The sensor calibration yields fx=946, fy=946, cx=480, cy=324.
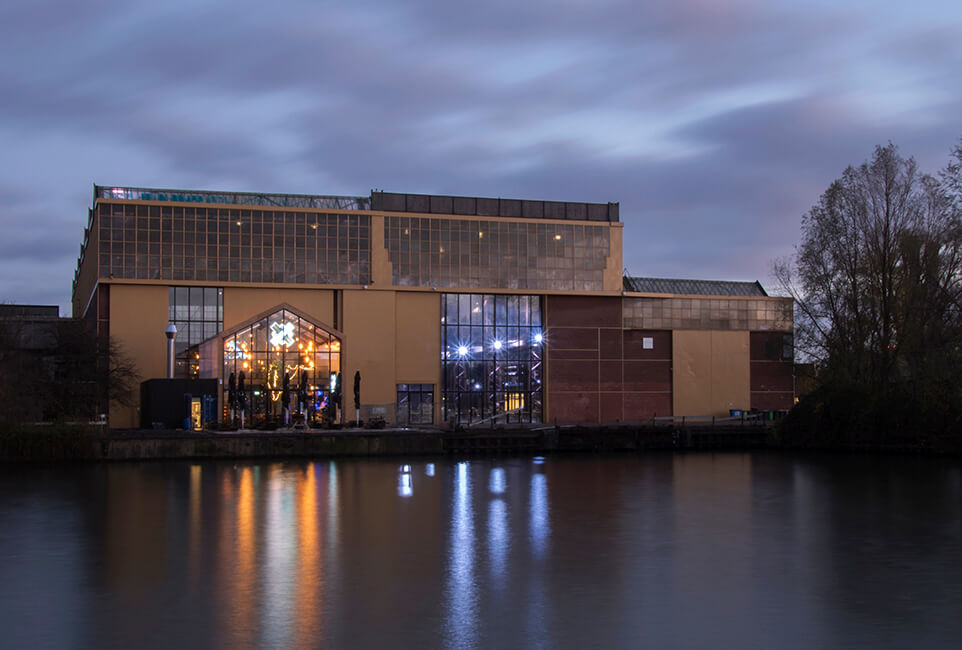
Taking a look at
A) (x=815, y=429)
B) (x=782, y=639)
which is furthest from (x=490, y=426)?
(x=782, y=639)

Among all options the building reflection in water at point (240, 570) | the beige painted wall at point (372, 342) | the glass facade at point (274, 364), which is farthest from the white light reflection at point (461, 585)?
the beige painted wall at point (372, 342)

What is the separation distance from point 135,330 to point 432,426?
1913 cm

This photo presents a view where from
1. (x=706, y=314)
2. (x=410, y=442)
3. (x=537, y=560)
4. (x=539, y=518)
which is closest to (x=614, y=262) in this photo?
(x=706, y=314)

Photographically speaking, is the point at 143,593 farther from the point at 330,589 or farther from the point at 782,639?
the point at 782,639

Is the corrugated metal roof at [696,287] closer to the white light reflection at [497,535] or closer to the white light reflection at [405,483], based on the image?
the white light reflection at [405,483]

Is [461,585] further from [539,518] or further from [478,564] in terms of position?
[539,518]

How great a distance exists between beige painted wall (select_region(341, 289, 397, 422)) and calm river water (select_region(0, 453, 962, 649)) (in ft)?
72.9

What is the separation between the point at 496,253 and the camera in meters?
64.3

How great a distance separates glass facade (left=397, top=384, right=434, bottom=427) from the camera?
2419 inches

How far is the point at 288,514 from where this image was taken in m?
27.9

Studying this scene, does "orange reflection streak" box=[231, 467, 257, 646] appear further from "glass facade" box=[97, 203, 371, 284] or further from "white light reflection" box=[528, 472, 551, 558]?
"glass facade" box=[97, 203, 371, 284]

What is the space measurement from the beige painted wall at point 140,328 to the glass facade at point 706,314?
31014 mm

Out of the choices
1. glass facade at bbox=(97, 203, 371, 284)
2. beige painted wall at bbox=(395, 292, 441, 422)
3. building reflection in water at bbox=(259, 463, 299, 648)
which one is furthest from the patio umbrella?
building reflection in water at bbox=(259, 463, 299, 648)

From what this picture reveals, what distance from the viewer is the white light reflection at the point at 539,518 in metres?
22.6
